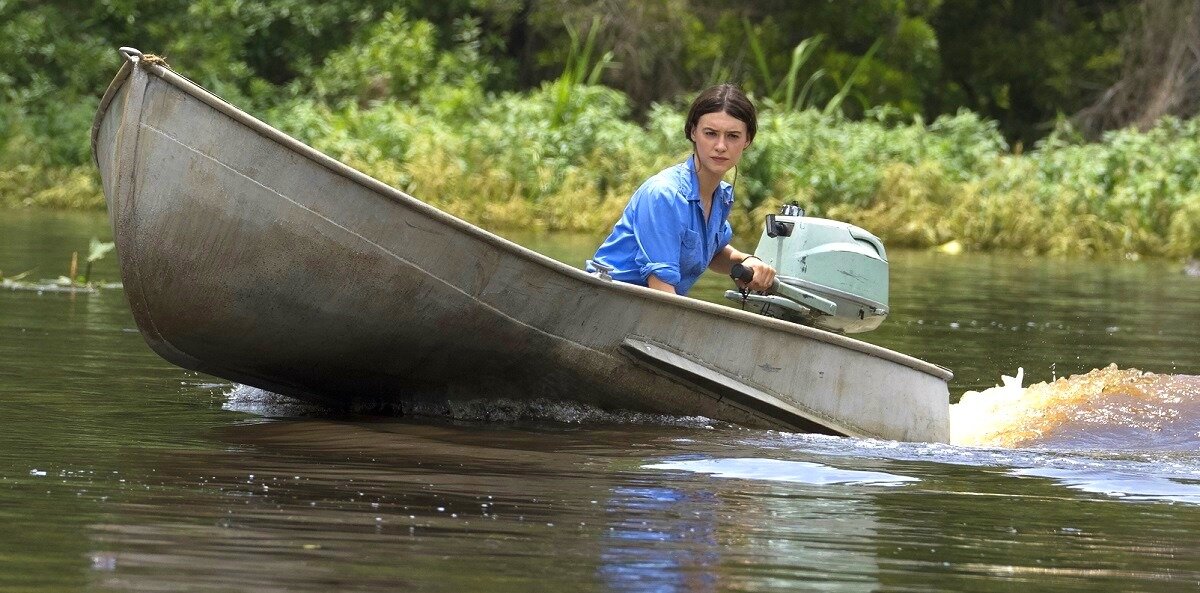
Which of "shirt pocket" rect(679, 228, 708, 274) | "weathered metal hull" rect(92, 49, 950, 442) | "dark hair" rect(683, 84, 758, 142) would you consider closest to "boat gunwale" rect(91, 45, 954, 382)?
"weathered metal hull" rect(92, 49, 950, 442)

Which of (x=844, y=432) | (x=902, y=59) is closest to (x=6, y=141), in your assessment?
(x=902, y=59)

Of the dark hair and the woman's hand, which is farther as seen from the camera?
the woman's hand

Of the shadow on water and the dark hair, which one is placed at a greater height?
the dark hair

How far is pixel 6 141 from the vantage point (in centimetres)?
2175

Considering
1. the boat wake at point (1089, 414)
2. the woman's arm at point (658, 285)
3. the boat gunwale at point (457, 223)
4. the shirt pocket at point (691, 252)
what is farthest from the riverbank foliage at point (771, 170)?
the woman's arm at point (658, 285)

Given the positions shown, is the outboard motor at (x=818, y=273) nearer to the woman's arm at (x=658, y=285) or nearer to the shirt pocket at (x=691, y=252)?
the shirt pocket at (x=691, y=252)

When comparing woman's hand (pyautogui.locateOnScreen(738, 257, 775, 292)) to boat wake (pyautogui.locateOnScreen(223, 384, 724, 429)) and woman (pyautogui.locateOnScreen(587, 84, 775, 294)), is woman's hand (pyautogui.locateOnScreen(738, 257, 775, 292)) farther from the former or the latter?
boat wake (pyautogui.locateOnScreen(223, 384, 724, 429))

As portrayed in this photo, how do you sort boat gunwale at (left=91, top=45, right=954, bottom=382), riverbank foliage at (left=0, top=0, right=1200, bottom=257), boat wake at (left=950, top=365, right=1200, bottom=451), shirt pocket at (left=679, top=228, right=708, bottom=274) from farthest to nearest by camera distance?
riverbank foliage at (left=0, top=0, right=1200, bottom=257)
boat wake at (left=950, top=365, right=1200, bottom=451)
shirt pocket at (left=679, top=228, right=708, bottom=274)
boat gunwale at (left=91, top=45, right=954, bottom=382)

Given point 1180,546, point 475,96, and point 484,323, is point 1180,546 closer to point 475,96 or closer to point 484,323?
point 484,323

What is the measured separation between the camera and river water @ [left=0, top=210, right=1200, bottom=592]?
3768 mm

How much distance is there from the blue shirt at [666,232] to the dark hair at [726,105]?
7.2 inches

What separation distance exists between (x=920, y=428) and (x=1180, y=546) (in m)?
1.96

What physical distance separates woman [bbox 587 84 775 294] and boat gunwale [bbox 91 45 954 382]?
17cm

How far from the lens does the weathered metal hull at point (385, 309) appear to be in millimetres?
5504
